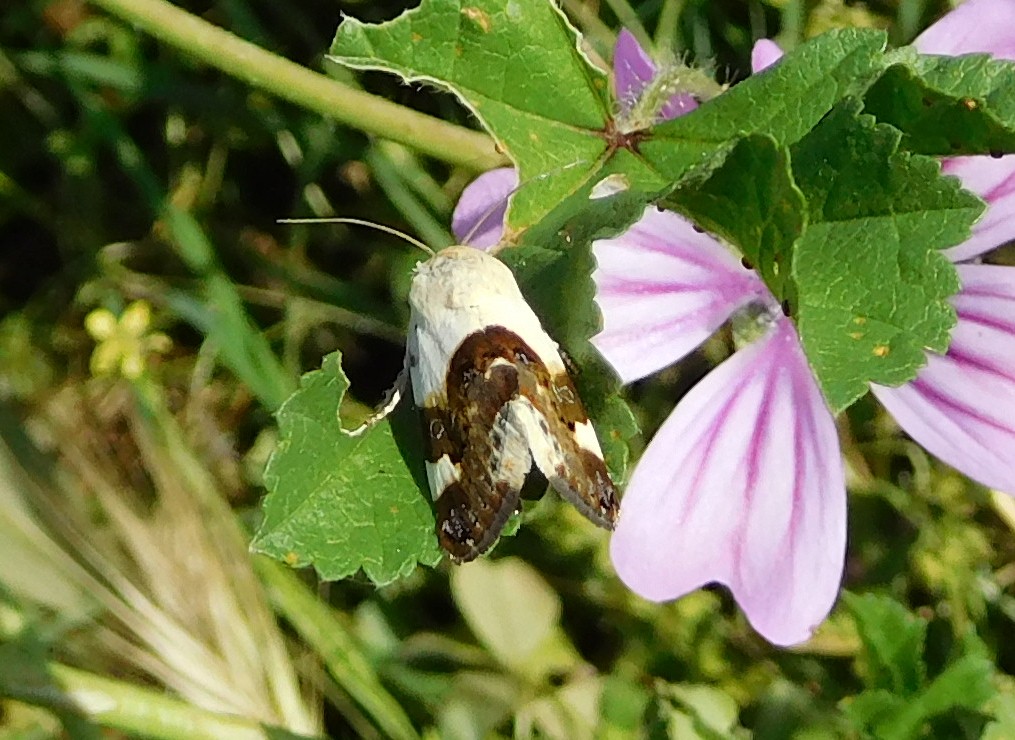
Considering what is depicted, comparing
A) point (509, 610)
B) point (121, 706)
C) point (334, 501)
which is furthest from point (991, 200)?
point (121, 706)

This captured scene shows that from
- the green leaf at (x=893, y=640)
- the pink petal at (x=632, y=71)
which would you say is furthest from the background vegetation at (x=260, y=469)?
the pink petal at (x=632, y=71)

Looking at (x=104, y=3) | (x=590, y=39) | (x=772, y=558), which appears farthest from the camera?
Result: (x=590, y=39)

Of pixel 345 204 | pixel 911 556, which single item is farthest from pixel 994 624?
pixel 345 204

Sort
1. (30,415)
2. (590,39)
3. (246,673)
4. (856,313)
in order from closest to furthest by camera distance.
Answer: (856,313), (246,673), (590,39), (30,415)

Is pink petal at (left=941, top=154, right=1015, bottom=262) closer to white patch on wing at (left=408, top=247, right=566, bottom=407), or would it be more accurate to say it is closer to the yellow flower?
white patch on wing at (left=408, top=247, right=566, bottom=407)

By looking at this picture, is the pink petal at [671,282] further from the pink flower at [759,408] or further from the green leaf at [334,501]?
the green leaf at [334,501]

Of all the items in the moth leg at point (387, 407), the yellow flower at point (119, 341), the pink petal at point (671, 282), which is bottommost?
the yellow flower at point (119, 341)

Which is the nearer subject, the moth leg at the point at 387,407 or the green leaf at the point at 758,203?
the green leaf at the point at 758,203

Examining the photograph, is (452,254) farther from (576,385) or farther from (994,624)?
(994,624)
